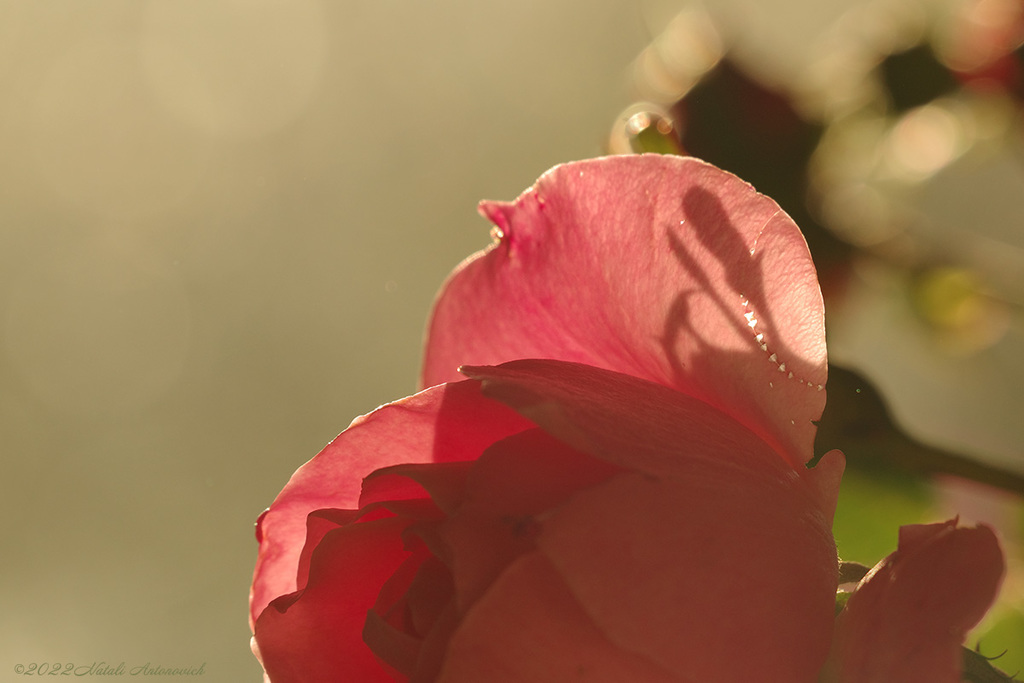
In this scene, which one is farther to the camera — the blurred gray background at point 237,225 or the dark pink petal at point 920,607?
the blurred gray background at point 237,225

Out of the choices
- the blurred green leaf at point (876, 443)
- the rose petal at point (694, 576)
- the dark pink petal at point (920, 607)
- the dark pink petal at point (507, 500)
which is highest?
the dark pink petal at point (507, 500)

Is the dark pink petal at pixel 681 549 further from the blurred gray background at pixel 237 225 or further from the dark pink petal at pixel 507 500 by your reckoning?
the blurred gray background at pixel 237 225

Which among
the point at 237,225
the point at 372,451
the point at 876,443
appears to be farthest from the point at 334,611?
the point at 237,225

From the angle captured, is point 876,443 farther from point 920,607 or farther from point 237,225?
point 237,225

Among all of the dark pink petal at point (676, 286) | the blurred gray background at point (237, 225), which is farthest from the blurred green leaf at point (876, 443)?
the blurred gray background at point (237, 225)

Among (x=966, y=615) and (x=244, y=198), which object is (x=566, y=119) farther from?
(x=966, y=615)

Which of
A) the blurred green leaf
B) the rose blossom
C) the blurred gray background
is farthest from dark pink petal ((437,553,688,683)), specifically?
the blurred gray background

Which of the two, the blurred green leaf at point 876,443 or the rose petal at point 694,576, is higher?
the rose petal at point 694,576
